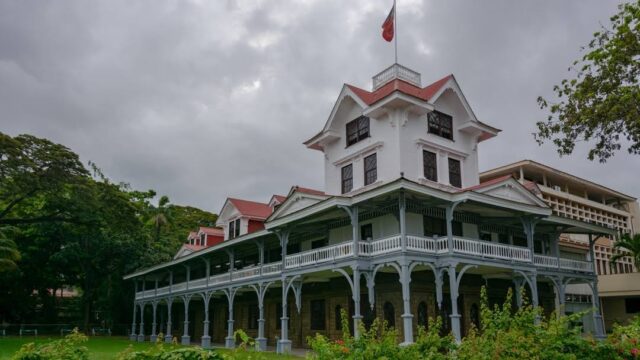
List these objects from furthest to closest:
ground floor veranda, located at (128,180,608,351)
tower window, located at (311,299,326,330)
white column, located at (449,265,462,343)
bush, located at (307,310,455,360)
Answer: tower window, located at (311,299,326,330) → ground floor veranda, located at (128,180,608,351) → white column, located at (449,265,462,343) → bush, located at (307,310,455,360)

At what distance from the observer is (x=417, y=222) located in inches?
980

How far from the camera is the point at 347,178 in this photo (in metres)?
29.0

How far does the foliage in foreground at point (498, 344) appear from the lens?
698cm

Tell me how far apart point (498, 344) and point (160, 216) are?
177 ft

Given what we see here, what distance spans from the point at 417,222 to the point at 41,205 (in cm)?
2798

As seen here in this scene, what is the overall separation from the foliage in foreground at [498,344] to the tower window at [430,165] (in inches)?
683

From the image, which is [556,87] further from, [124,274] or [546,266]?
[124,274]

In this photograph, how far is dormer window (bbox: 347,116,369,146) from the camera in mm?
28178

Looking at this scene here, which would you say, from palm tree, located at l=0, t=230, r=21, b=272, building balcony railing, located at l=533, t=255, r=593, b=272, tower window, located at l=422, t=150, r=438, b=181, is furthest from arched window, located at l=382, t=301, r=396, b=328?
palm tree, located at l=0, t=230, r=21, b=272

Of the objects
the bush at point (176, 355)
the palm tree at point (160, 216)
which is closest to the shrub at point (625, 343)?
the bush at point (176, 355)

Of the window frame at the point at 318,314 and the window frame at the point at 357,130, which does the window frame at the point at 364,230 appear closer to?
the window frame at the point at 357,130

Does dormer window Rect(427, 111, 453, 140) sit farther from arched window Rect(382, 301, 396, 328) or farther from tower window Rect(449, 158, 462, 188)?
arched window Rect(382, 301, 396, 328)

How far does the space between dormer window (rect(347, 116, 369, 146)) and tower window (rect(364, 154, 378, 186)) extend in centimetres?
118

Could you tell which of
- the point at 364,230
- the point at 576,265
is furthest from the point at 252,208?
the point at 576,265
